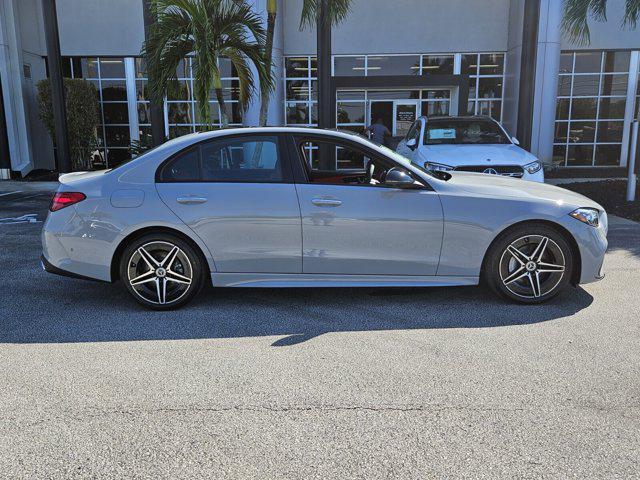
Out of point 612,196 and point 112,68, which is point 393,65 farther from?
point 112,68

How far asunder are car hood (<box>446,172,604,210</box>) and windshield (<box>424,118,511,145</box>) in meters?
4.66

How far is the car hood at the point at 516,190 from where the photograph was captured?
511 cm

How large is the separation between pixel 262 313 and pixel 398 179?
1694 millimetres

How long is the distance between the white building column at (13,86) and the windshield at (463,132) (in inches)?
496

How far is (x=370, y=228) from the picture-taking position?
500 cm

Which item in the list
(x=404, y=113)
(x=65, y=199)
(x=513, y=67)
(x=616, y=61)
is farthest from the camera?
(x=404, y=113)

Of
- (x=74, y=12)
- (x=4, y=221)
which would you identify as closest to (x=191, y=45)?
(x=4, y=221)

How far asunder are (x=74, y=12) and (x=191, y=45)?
33.1 feet

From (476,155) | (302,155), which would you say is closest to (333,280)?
(302,155)

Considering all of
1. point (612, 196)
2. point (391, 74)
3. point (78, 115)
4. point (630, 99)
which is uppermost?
point (391, 74)

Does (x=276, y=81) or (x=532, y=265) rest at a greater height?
(x=276, y=81)

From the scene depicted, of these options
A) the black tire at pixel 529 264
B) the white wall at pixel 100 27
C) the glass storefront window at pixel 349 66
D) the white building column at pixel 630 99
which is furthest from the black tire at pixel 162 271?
the white building column at pixel 630 99

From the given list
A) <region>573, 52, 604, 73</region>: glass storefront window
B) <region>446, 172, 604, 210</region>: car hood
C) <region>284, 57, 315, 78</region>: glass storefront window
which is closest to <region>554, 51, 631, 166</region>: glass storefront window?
<region>573, 52, 604, 73</region>: glass storefront window

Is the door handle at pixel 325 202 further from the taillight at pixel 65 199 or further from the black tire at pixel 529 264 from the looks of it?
the taillight at pixel 65 199
